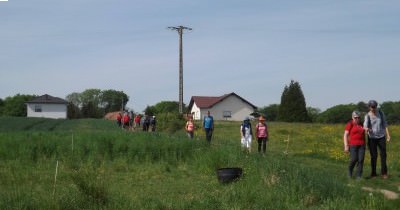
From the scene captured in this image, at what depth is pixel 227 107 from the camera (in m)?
88.3

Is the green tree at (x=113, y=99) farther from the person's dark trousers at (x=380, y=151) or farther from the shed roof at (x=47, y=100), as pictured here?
the person's dark trousers at (x=380, y=151)

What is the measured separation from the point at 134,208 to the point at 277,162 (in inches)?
157

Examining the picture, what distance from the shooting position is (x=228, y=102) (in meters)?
88.4

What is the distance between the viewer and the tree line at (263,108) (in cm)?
7981

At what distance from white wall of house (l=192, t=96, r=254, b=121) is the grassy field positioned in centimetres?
5961

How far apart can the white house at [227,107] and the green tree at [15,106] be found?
164 feet

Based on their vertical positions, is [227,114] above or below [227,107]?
below

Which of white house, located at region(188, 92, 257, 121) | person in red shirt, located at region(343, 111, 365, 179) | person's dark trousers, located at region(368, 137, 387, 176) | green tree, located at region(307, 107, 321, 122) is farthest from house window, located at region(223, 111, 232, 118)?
person in red shirt, located at region(343, 111, 365, 179)

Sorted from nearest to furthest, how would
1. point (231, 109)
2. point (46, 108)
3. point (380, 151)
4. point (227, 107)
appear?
1. point (380, 151)
2. point (231, 109)
3. point (227, 107)
4. point (46, 108)

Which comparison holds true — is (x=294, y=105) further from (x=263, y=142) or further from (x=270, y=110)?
(x=263, y=142)

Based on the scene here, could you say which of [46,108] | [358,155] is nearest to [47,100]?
[46,108]

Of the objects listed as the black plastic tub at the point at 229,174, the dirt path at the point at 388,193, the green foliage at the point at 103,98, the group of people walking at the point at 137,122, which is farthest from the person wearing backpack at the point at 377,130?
the green foliage at the point at 103,98

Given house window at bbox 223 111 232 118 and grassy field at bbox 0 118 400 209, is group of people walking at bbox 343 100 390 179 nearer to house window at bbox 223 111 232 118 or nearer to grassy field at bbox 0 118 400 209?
grassy field at bbox 0 118 400 209

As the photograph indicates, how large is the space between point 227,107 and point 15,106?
5751 cm
